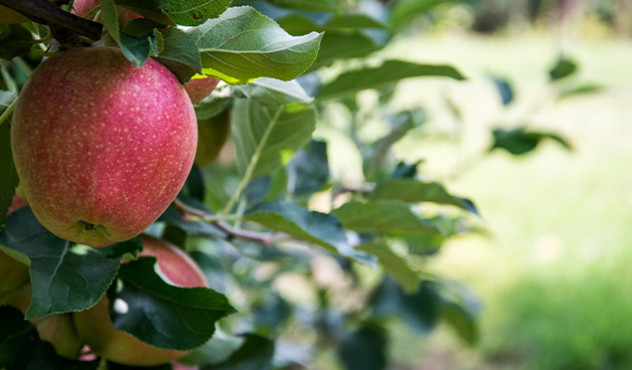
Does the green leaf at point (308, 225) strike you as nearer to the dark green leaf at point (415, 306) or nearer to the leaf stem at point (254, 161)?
the leaf stem at point (254, 161)

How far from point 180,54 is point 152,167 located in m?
0.06

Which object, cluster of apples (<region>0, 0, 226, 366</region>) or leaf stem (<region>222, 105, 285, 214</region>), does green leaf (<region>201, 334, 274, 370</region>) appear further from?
cluster of apples (<region>0, 0, 226, 366</region>)

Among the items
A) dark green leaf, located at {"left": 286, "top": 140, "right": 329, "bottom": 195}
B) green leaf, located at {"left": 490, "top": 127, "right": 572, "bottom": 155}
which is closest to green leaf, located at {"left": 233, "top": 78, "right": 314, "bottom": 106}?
dark green leaf, located at {"left": 286, "top": 140, "right": 329, "bottom": 195}

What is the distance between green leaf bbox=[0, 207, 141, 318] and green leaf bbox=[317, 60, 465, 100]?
0.91ft

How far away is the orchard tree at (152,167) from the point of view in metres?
0.35

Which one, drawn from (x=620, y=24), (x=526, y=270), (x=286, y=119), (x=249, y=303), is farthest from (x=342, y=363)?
(x=620, y=24)

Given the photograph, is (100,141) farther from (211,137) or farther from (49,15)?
(211,137)

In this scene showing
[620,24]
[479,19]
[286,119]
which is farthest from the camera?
[479,19]

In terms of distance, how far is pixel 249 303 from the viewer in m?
1.63

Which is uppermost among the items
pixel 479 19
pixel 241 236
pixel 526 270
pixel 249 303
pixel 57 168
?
pixel 57 168

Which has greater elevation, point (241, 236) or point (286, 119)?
point (286, 119)

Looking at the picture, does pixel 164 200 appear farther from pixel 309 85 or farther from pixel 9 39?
pixel 309 85

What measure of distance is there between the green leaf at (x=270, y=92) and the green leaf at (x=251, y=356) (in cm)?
29

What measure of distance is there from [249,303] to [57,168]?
1316 mm
